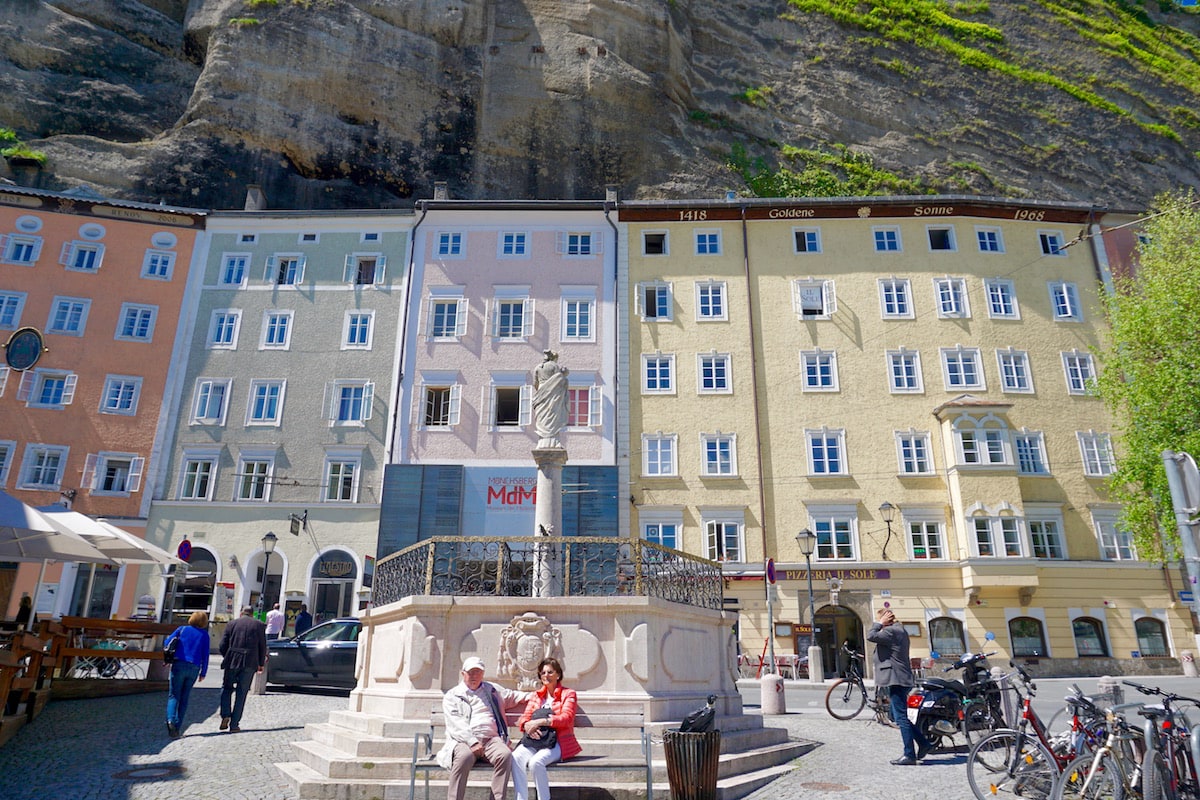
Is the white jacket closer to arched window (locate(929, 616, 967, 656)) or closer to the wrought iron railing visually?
the wrought iron railing

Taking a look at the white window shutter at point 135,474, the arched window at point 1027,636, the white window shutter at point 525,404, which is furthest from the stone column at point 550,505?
the white window shutter at point 135,474

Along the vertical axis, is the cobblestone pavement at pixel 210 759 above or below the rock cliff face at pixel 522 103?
below

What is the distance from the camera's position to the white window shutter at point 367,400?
32781mm

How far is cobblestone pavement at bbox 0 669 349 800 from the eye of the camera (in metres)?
8.72

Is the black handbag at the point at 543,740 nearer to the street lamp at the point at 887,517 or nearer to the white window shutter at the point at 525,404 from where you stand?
the street lamp at the point at 887,517

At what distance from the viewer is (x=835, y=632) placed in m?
30.1

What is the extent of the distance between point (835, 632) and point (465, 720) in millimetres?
A: 25112

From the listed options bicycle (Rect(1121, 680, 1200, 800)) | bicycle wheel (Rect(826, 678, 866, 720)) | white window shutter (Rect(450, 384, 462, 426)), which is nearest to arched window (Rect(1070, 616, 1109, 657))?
bicycle wheel (Rect(826, 678, 866, 720))

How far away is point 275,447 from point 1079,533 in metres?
30.3

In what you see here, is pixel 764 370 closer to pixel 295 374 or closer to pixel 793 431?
pixel 793 431

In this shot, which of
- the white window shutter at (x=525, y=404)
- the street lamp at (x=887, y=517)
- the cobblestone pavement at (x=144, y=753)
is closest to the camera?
the cobblestone pavement at (x=144, y=753)

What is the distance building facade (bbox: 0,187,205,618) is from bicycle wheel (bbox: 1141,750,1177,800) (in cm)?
3188

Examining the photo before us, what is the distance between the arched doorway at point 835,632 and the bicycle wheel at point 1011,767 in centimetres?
2265

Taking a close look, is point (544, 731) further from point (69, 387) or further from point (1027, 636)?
point (69, 387)
